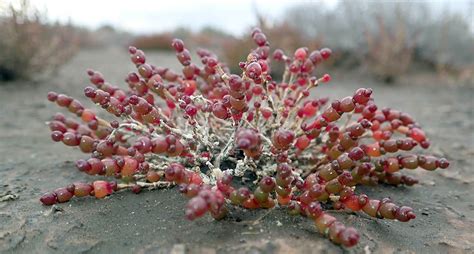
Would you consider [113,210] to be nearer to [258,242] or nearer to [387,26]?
[258,242]

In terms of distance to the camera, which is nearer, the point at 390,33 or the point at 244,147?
the point at 244,147

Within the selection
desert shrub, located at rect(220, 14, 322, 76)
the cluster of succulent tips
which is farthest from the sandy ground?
desert shrub, located at rect(220, 14, 322, 76)

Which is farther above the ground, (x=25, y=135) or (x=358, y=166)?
(x=358, y=166)

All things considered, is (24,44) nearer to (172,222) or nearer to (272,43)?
(272,43)

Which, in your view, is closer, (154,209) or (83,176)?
(154,209)

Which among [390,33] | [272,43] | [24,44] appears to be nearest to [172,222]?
[24,44]

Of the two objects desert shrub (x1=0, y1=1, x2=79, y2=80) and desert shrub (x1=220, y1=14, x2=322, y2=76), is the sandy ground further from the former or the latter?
desert shrub (x1=220, y1=14, x2=322, y2=76)

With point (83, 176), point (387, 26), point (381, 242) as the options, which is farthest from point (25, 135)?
point (387, 26)
